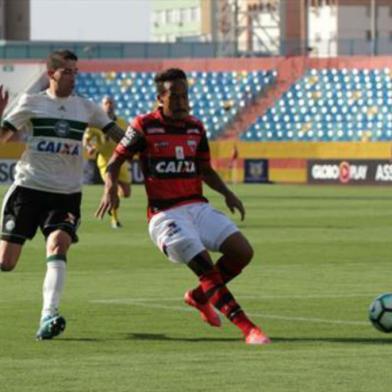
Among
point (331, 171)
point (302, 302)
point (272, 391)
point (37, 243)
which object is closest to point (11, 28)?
point (331, 171)

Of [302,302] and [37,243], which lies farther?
[37,243]

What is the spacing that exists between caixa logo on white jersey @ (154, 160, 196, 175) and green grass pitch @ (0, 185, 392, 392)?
4.11 ft

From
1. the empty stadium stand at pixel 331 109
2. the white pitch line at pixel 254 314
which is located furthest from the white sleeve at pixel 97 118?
the empty stadium stand at pixel 331 109

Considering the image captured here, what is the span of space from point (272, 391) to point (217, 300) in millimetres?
3062

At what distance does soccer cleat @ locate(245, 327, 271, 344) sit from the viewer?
12.4 metres

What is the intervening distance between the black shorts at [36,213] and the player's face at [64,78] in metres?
0.82

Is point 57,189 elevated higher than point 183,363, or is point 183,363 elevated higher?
point 57,189

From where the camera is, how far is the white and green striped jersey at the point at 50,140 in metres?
13.6

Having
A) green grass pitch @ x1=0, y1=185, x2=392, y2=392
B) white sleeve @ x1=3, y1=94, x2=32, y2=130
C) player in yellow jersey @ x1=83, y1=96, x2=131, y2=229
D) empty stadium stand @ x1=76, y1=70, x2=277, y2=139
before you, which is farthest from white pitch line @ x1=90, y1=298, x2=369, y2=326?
empty stadium stand @ x1=76, y1=70, x2=277, y2=139

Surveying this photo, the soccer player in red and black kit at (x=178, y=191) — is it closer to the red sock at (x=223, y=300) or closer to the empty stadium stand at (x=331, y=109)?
the red sock at (x=223, y=300)

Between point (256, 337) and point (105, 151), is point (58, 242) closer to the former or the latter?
point (256, 337)

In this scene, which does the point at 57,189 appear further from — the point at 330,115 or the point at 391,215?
the point at 330,115

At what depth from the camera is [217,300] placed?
12.8m

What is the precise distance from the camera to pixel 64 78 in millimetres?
13492
